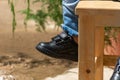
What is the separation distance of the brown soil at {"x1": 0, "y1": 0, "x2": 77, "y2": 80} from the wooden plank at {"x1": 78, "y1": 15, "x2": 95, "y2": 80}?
58.5 inches

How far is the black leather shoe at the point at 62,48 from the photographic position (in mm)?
1371

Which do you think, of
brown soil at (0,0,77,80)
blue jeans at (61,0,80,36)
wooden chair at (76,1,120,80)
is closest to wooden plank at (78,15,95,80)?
wooden chair at (76,1,120,80)

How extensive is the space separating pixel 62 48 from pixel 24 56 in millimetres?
1561

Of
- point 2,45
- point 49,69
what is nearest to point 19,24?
point 2,45

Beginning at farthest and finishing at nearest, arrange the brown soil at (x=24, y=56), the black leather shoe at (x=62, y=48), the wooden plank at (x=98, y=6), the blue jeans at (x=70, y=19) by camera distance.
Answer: the brown soil at (x=24, y=56) → the black leather shoe at (x=62, y=48) → the blue jeans at (x=70, y=19) → the wooden plank at (x=98, y=6)

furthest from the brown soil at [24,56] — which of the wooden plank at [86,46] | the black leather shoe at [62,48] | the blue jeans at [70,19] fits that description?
the wooden plank at [86,46]

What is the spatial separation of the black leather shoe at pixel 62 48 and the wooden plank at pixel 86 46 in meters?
0.35

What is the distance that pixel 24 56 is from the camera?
115 inches

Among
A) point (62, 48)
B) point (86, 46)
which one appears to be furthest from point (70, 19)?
point (86, 46)

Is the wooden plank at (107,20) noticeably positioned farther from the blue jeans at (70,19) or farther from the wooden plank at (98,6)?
the blue jeans at (70,19)

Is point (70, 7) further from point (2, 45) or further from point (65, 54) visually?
point (2, 45)

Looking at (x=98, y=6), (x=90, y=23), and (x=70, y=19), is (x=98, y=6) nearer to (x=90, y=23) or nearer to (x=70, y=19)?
(x=90, y=23)

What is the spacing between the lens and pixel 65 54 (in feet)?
4.54

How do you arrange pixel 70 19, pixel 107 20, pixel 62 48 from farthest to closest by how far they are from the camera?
pixel 62 48 → pixel 70 19 → pixel 107 20
